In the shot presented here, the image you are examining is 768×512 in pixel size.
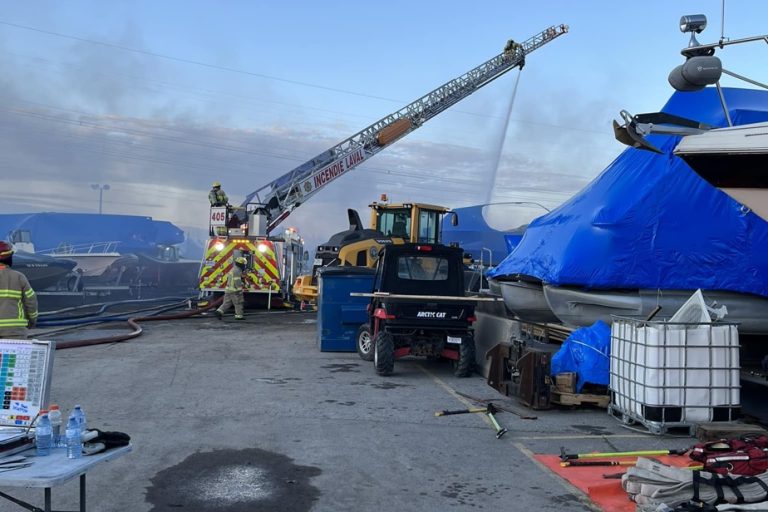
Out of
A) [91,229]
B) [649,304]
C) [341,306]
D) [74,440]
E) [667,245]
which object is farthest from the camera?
[91,229]

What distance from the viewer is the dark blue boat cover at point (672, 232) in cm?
841

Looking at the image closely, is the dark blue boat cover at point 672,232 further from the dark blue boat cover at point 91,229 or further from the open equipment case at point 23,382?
the dark blue boat cover at point 91,229

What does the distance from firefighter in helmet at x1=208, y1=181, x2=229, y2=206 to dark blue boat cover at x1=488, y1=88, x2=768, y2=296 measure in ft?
46.3

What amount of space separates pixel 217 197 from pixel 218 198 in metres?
0.06

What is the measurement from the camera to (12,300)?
6.59 m

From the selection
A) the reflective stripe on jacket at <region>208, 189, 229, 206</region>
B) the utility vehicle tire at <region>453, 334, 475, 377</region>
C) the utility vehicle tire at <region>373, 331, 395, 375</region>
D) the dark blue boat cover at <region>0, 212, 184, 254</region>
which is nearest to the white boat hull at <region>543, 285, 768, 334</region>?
the utility vehicle tire at <region>453, 334, 475, 377</region>

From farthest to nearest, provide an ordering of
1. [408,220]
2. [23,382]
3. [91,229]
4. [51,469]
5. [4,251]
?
[91,229], [408,220], [4,251], [23,382], [51,469]

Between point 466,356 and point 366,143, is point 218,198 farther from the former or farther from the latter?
point 466,356

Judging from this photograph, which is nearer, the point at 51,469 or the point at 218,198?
the point at 51,469

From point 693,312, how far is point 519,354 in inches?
86.4

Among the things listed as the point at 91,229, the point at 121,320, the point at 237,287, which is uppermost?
the point at 91,229

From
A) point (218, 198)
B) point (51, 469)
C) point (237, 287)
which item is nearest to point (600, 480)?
point (51, 469)

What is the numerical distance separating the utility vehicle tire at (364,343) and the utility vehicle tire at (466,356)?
1819 mm

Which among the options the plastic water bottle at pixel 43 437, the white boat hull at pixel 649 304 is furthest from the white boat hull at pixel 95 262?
the plastic water bottle at pixel 43 437
